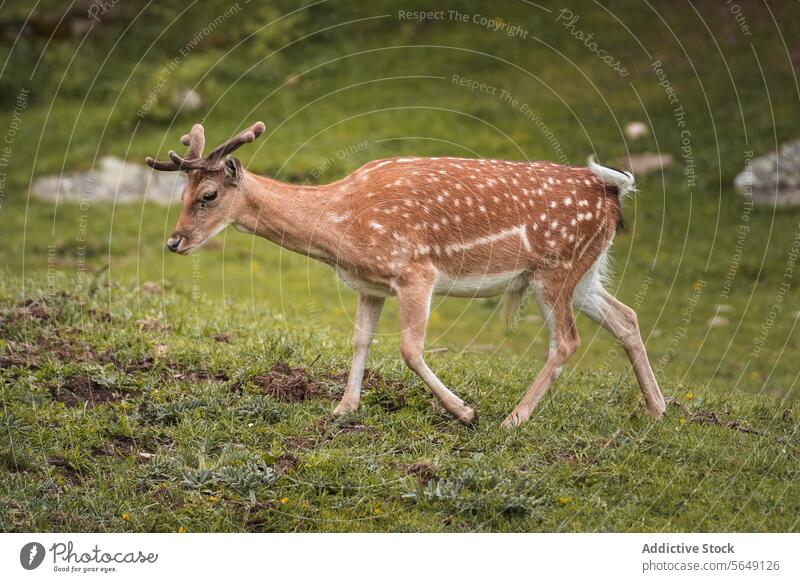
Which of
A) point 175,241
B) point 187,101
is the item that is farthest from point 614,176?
point 187,101

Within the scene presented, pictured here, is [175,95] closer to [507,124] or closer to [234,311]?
[507,124]

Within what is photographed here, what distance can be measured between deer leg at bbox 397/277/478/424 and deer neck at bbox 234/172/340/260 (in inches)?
32.3

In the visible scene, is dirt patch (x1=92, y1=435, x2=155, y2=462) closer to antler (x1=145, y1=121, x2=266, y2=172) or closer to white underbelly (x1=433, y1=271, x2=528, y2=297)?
antler (x1=145, y1=121, x2=266, y2=172)

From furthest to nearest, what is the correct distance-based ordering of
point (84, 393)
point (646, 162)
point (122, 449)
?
1. point (646, 162)
2. point (84, 393)
3. point (122, 449)

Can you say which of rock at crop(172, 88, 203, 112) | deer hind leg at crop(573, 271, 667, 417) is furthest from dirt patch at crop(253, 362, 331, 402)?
rock at crop(172, 88, 203, 112)

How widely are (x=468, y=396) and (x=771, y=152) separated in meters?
12.6

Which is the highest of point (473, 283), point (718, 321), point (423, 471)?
point (473, 283)

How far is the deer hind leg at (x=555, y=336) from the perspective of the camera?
895 centimetres

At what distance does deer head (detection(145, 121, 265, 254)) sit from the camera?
8.58 m

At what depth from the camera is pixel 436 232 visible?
8961mm

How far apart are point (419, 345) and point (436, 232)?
1036 mm

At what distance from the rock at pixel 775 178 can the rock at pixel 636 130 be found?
2.41 metres

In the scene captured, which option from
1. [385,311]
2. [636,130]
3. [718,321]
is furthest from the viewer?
[636,130]

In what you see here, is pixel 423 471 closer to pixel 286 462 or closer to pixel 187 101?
pixel 286 462
